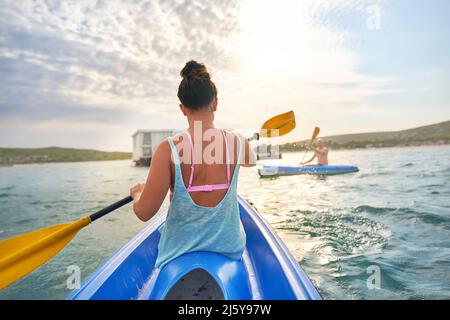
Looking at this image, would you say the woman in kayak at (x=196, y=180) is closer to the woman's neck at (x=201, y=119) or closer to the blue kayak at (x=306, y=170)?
the woman's neck at (x=201, y=119)

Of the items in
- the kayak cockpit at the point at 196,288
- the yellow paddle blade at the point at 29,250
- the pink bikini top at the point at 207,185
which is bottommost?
the yellow paddle blade at the point at 29,250

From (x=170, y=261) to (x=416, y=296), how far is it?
325 centimetres

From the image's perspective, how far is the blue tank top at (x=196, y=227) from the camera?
2229 millimetres

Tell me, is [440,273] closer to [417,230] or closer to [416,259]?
[416,259]

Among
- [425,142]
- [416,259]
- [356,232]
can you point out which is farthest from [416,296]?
[425,142]

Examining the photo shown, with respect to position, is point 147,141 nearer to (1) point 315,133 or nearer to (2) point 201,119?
(1) point 315,133

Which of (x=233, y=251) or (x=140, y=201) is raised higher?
(x=140, y=201)

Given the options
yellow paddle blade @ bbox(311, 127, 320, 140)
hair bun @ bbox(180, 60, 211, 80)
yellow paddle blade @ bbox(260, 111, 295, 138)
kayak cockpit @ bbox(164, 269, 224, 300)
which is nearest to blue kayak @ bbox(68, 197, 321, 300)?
kayak cockpit @ bbox(164, 269, 224, 300)

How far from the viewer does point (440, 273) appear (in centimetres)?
420

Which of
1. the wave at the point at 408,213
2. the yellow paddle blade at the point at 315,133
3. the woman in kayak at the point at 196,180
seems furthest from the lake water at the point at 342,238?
the yellow paddle blade at the point at 315,133

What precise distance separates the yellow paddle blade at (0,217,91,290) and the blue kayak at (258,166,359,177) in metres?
14.1

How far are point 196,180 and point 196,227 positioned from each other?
0.37 meters

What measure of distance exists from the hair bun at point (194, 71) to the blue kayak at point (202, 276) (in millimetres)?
1346

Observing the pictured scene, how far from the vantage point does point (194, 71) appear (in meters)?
2.28
